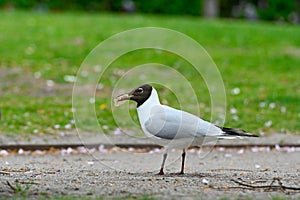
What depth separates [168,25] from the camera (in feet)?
69.0

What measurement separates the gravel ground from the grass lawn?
154 centimetres

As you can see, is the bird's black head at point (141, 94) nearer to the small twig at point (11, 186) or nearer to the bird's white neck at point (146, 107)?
the bird's white neck at point (146, 107)

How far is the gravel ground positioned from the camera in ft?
21.8

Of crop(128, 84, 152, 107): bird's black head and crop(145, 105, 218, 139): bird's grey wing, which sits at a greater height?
crop(128, 84, 152, 107): bird's black head

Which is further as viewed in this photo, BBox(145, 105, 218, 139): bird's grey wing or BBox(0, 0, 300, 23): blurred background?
BBox(0, 0, 300, 23): blurred background

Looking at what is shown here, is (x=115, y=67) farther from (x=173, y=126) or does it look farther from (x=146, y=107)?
(x=173, y=126)

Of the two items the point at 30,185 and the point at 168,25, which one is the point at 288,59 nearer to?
the point at 168,25

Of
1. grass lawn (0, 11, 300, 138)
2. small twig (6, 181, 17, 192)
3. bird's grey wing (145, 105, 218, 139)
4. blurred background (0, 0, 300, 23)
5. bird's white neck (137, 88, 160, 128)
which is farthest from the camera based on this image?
blurred background (0, 0, 300, 23)

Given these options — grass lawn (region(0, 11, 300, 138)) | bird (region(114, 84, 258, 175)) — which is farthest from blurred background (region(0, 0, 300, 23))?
bird (region(114, 84, 258, 175))

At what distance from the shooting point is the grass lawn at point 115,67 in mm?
12984

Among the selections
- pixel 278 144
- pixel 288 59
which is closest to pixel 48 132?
pixel 278 144

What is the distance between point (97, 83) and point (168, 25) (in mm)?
5910

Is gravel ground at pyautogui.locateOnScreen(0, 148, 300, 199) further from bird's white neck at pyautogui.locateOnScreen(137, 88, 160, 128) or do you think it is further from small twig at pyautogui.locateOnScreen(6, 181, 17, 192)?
bird's white neck at pyautogui.locateOnScreen(137, 88, 160, 128)

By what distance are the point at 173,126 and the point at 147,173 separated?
97 cm
